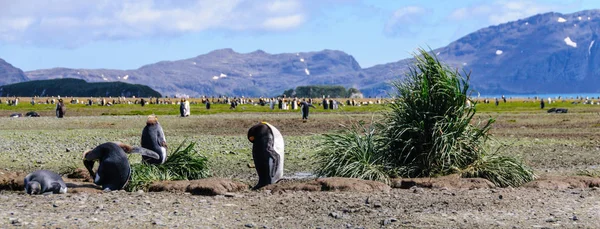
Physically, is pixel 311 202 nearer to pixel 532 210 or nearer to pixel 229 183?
pixel 229 183

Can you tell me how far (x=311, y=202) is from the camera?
1124 centimetres

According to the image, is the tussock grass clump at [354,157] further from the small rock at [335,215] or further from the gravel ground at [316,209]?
the small rock at [335,215]

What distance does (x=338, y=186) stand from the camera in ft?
40.4

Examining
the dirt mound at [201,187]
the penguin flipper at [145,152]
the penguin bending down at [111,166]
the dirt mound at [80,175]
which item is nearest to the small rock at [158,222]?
the dirt mound at [201,187]

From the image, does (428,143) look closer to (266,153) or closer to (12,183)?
(266,153)

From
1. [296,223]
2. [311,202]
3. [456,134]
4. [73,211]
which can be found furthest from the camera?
[456,134]

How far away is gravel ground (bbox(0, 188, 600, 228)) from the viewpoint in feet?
31.4

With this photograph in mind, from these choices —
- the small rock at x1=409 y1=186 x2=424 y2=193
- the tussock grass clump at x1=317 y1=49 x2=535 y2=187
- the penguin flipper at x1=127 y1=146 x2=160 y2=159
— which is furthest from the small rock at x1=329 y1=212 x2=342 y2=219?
the penguin flipper at x1=127 y1=146 x2=160 y2=159

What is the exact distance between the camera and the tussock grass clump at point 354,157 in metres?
13.9

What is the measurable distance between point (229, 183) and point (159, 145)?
7.49ft

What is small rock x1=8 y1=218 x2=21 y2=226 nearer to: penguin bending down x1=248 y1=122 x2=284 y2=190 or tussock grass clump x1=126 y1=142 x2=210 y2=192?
tussock grass clump x1=126 y1=142 x2=210 y2=192

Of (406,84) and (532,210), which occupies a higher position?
(406,84)

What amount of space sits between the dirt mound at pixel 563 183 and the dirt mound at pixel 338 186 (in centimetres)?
259

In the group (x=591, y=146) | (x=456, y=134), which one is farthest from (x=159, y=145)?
(x=591, y=146)
